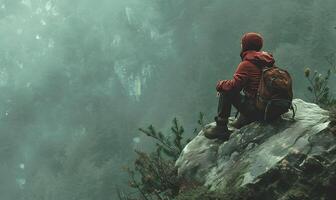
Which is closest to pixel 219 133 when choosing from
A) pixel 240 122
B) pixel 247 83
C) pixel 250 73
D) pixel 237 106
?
pixel 240 122

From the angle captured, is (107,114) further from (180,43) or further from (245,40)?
(245,40)

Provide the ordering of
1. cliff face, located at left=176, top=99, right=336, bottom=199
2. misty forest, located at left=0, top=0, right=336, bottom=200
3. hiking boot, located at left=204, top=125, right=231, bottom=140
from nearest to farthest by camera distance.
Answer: cliff face, located at left=176, top=99, right=336, bottom=199 → hiking boot, located at left=204, top=125, right=231, bottom=140 → misty forest, located at left=0, top=0, right=336, bottom=200

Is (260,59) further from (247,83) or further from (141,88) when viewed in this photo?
(141,88)

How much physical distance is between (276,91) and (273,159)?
3.57 ft

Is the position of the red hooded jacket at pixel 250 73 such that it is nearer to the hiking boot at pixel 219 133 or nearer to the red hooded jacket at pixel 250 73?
the red hooded jacket at pixel 250 73

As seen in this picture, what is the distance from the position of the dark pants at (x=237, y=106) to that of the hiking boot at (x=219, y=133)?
0.31 feet

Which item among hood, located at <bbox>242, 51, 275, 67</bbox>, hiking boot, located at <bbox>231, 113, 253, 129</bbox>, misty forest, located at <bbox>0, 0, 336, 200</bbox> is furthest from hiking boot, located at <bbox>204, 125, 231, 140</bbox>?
misty forest, located at <bbox>0, 0, 336, 200</bbox>

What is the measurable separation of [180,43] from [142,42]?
16.7 meters

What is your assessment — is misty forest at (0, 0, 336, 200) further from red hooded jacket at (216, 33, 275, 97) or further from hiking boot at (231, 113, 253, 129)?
red hooded jacket at (216, 33, 275, 97)

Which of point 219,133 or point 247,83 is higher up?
point 247,83

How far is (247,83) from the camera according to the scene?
7.00 metres

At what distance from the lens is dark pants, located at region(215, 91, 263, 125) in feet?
22.8

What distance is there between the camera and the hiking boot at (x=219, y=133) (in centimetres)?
749

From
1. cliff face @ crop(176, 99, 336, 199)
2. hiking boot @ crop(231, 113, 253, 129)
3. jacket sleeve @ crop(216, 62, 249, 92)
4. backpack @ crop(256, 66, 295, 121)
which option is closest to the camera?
cliff face @ crop(176, 99, 336, 199)
